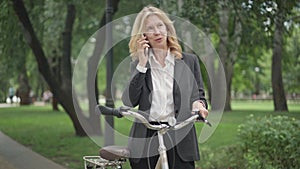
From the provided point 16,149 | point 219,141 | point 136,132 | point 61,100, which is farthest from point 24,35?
point 136,132

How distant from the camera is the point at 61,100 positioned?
1176 centimetres

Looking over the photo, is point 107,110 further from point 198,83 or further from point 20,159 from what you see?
point 20,159

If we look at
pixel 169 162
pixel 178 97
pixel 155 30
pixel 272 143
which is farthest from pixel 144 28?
pixel 272 143

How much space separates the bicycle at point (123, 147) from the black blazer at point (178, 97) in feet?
0.29

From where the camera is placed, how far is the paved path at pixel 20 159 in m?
7.77

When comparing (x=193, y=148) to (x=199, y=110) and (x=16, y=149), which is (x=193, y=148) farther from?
(x=16, y=149)

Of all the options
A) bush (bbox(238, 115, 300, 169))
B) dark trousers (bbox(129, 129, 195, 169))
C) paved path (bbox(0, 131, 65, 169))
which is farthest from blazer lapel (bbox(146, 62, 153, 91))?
paved path (bbox(0, 131, 65, 169))

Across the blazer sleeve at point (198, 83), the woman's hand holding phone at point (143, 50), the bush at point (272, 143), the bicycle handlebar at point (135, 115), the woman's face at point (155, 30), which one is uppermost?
the woman's face at point (155, 30)

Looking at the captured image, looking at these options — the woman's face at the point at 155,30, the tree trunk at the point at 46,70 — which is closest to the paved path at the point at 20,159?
the tree trunk at the point at 46,70

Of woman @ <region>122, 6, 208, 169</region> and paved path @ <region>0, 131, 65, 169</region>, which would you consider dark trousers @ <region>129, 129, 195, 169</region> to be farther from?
paved path @ <region>0, 131, 65, 169</region>

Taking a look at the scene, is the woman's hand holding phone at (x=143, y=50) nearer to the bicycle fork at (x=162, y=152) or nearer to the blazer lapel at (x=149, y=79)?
the blazer lapel at (x=149, y=79)

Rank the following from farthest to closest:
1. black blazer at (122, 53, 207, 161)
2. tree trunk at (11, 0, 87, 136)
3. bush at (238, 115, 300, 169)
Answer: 1. tree trunk at (11, 0, 87, 136)
2. bush at (238, 115, 300, 169)
3. black blazer at (122, 53, 207, 161)

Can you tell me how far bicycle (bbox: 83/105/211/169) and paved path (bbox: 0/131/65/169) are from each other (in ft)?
16.6

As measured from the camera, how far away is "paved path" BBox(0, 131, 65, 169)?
777cm
